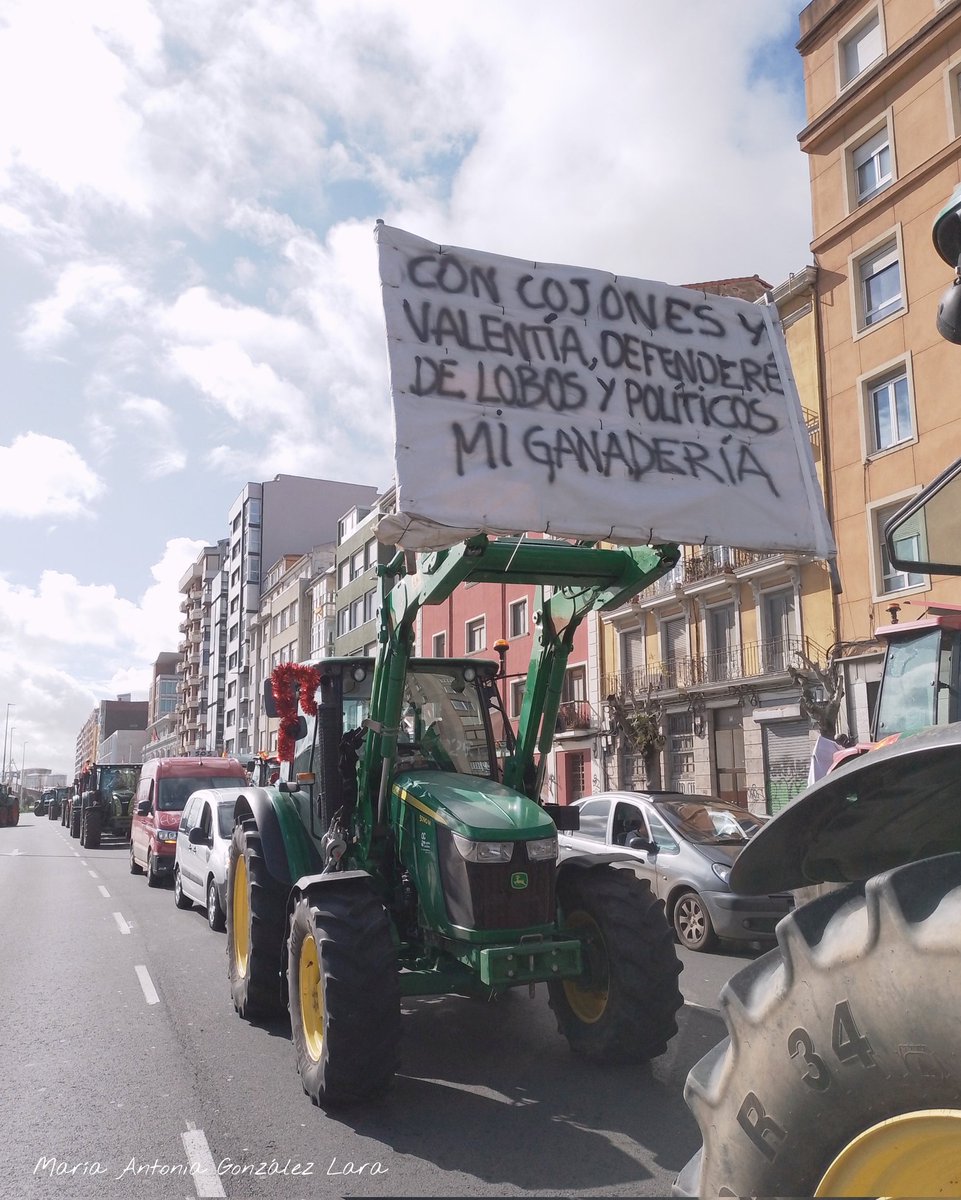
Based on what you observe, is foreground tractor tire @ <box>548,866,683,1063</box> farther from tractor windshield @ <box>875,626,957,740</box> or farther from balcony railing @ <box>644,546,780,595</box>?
balcony railing @ <box>644,546,780,595</box>

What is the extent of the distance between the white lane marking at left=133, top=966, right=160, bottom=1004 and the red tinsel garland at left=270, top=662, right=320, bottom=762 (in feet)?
6.69

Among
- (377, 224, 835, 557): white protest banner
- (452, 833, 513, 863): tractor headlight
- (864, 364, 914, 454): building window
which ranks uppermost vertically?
(864, 364, 914, 454): building window

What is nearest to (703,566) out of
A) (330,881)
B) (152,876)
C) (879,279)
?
(879,279)

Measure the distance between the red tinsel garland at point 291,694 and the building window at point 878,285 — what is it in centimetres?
1836

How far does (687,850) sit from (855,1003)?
8317mm

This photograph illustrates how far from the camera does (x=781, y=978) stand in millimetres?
1911

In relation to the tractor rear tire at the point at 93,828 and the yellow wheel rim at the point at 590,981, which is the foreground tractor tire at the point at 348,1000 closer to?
the yellow wheel rim at the point at 590,981

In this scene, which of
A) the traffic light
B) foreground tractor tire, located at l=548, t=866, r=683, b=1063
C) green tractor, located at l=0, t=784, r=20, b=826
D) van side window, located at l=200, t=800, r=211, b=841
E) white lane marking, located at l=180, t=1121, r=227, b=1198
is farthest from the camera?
green tractor, located at l=0, t=784, r=20, b=826

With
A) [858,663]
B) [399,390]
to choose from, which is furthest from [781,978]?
[858,663]

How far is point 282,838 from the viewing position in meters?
6.82

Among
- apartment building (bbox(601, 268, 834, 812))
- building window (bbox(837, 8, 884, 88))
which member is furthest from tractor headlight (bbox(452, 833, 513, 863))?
building window (bbox(837, 8, 884, 88))

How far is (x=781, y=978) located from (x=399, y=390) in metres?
3.17

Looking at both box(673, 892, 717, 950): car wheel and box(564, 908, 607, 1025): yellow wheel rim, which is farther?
box(673, 892, 717, 950): car wheel

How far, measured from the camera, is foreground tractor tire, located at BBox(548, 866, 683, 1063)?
17.4 feet
